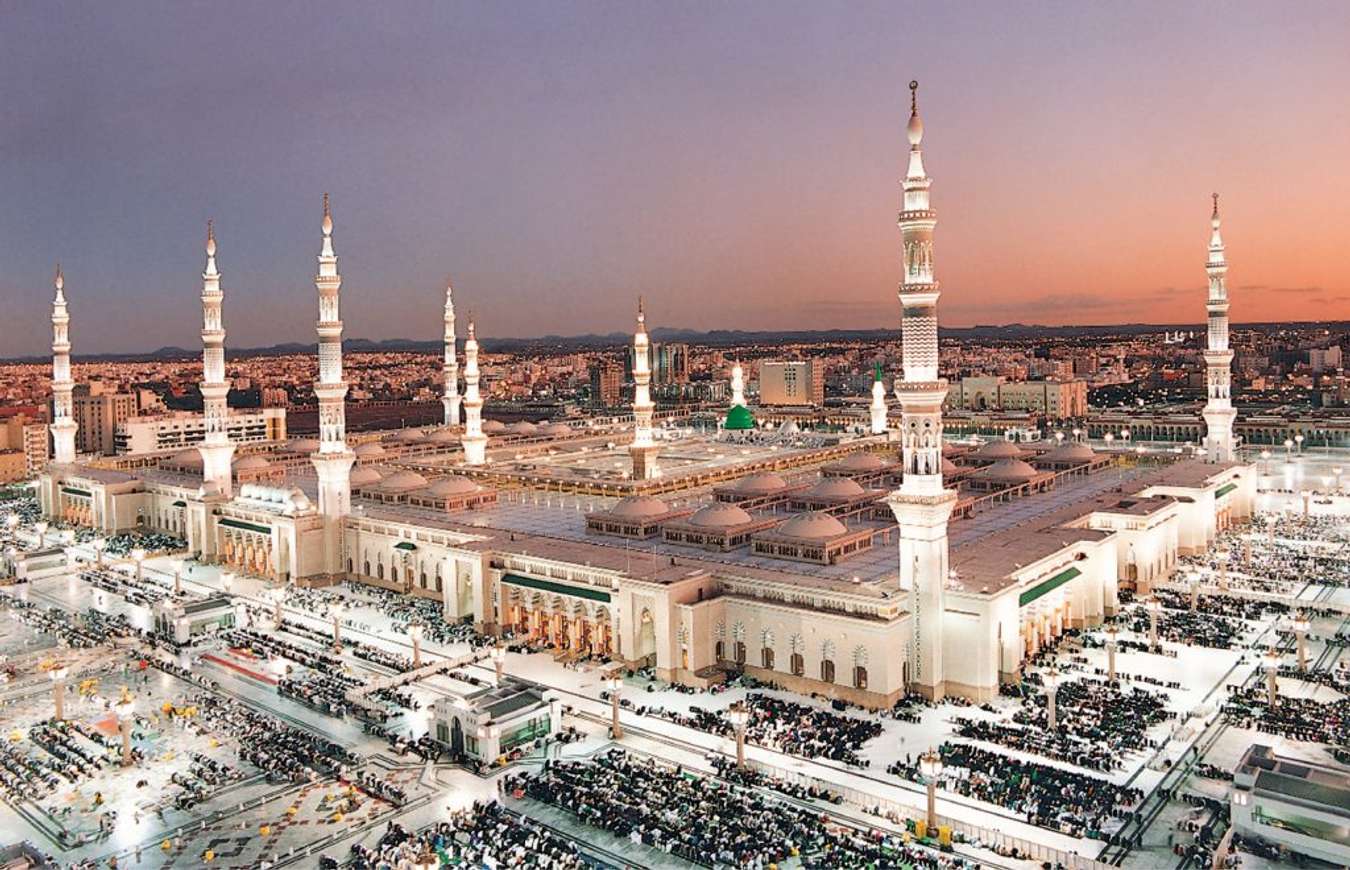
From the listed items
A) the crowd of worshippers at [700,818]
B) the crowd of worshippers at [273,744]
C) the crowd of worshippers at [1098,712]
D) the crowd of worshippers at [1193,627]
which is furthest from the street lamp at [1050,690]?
the crowd of worshippers at [273,744]

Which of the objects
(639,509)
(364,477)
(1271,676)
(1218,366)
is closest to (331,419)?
(364,477)

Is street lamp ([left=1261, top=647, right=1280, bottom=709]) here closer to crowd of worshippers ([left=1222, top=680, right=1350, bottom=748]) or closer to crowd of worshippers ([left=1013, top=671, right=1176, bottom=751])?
crowd of worshippers ([left=1222, top=680, right=1350, bottom=748])

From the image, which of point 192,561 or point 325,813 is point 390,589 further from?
point 325,813

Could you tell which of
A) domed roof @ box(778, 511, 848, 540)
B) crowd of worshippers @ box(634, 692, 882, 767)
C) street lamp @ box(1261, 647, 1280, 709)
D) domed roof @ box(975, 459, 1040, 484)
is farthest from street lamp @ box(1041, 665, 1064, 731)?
domed roof @ box(975, 459, 1040, 484)

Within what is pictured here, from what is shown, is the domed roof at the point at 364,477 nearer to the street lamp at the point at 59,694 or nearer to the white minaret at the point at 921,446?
the street lamp at the point at 59,694

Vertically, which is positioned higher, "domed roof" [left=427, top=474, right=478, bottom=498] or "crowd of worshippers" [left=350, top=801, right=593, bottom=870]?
"domed roof" [left=427, top=474, right=478, bottom=498]

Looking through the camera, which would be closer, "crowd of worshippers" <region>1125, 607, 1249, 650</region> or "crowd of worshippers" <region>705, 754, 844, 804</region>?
"crowd of worshippers" <region>705, 754, 844, 804</region>

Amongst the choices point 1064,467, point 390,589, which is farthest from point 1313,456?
point 390,589

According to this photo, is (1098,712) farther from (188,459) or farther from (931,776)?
(188,459)
